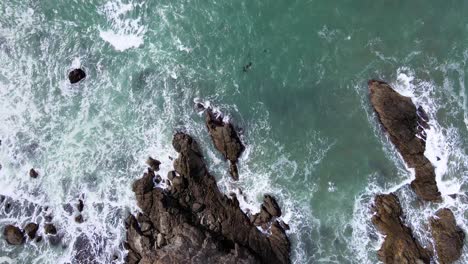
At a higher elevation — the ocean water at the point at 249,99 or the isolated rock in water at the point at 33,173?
the ocean water at the point at 249,99

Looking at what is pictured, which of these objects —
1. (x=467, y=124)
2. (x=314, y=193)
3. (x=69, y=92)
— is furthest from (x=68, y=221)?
(x=467, y=124)

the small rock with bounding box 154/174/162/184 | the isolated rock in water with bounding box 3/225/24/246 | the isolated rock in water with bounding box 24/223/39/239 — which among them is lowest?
the isolated rock in water with bounding box 3/225/24/246

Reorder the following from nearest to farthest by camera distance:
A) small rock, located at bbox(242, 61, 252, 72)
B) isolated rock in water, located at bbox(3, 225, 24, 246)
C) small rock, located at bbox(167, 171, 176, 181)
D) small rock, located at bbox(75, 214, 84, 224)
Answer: isolated rock in water, located at bbox(3, 225, 24, 246), small rock, located at bbox(167, 171, 176, 181), small rock, located at bbox(75, 214, 84, 224), small rock, located at bbox(242, 61, 252, 72)

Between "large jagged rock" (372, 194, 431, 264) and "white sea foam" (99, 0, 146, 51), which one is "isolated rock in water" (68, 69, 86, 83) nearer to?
"white sea foam" (99, 0, 146, 51)

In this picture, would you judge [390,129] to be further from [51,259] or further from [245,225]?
[51,259]

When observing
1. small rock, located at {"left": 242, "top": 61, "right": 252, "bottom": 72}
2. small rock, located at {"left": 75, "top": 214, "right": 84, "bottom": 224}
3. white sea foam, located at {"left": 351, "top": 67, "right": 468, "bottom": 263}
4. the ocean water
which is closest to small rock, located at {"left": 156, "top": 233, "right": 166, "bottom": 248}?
the ocean water

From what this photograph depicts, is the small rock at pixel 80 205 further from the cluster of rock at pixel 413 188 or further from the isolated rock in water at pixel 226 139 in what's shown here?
the cluster of rock at pixel 413 188

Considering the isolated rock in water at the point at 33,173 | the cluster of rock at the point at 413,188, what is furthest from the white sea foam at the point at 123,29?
the cluster of rock at the point at 413,188
